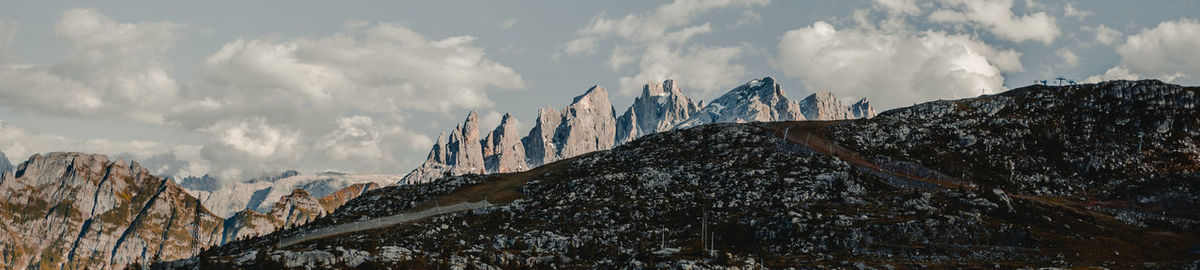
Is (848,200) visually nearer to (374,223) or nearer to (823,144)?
(823,144)

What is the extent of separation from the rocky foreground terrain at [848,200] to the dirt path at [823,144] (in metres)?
0.69

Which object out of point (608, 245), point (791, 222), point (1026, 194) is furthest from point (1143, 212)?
point (608, 245)

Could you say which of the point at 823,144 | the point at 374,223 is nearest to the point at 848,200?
the point at 823,144

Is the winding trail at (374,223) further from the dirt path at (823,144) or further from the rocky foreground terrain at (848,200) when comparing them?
the dirt path at (823,144)

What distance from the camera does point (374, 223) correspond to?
148625mm

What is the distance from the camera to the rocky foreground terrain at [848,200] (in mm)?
98000

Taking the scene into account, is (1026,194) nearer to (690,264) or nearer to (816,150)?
(816,150)

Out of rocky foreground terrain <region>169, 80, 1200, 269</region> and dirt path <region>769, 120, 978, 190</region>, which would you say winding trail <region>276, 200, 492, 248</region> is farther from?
dirt path <region>769, 120, 978, 190</region>

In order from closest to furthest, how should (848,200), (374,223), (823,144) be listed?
(848,200)
(374,223)
(823,144)

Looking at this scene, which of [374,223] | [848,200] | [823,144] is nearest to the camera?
[848,200]

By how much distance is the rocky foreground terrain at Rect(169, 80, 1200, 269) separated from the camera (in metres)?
98.0

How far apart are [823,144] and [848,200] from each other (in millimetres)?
49137

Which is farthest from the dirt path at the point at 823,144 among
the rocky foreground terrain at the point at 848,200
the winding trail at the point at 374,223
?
the winding trail at the point at 374,223

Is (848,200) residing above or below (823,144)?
below
